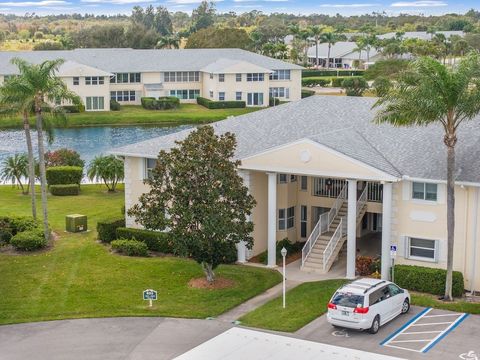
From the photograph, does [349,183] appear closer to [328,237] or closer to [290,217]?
[328,237]

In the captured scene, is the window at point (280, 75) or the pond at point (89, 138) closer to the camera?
the pond at point (89, 138)

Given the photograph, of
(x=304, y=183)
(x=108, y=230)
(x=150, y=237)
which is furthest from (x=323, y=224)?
(x=108, y=230)

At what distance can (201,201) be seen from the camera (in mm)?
30344

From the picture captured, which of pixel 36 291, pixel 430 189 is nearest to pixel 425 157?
pixel 430 189

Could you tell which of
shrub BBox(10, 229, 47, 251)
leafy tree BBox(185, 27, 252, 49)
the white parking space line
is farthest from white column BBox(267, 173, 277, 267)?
leafy tree BBox(185, 27, 252, 49)

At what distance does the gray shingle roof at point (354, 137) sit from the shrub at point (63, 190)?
538 inches

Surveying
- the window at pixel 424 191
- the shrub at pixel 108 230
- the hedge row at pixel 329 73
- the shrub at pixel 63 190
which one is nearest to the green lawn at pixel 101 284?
the shrub at pixel 108 230

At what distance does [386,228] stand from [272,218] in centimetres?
483

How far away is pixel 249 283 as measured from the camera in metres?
31.9

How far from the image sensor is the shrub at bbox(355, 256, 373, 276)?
32812 mm

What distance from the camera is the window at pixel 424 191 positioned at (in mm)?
31391

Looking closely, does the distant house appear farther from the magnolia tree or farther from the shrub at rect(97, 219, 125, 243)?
the magnolia tree

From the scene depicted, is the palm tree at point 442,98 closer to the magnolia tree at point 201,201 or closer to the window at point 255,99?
the magnolia tree at point 201,201

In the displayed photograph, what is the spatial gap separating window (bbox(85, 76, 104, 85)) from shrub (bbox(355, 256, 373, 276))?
236ft
